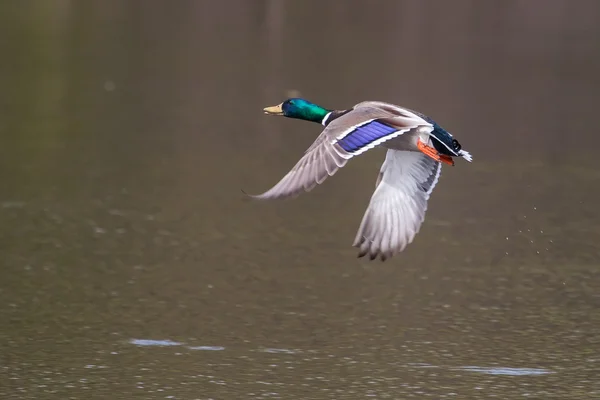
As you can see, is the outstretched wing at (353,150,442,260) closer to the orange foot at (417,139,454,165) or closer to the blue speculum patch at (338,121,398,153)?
the orange foot at (417,139,454,165)

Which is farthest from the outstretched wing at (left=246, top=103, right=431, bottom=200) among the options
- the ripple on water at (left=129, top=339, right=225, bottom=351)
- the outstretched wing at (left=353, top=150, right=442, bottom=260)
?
the ripple on water at (left=129, top=339, right=225, bottom=351)

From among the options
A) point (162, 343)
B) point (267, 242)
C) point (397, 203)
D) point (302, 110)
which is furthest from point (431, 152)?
point (267, 242)

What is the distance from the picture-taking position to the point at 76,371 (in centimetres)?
783

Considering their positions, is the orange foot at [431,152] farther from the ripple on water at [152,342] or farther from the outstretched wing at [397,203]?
the ripple on water at [152,342]

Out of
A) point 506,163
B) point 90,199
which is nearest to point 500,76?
point 506,163

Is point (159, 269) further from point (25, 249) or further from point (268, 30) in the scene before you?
point (268, 30)

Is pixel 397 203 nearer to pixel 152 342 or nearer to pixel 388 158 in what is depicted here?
pixel 388 158

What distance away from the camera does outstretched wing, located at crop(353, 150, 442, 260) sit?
8.02 metres

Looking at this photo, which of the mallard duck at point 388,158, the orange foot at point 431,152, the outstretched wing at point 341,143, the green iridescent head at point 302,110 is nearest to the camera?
the outstretched wing at point 341,143

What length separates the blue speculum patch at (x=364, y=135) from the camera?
6836mm

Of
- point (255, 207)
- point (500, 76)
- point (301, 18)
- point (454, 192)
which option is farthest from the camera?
point (301, 18)

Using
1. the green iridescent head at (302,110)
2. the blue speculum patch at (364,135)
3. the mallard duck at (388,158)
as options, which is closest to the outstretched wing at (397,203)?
the mallard duck at (388,158)

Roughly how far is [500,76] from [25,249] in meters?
12.2

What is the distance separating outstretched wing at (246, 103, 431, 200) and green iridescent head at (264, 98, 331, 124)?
757 mm
